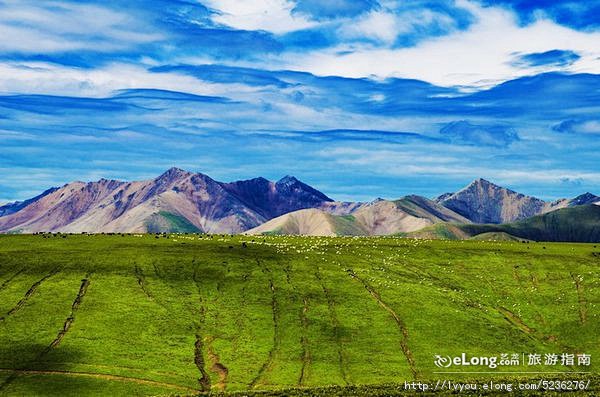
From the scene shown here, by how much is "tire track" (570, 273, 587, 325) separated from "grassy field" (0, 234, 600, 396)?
0.49 metres

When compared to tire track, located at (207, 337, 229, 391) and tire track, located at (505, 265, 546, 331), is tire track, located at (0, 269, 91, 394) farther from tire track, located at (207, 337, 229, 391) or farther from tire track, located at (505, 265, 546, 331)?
tire track, located at (505, 265, 546, 331)

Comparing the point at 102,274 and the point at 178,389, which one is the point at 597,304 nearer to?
the point at 178,389

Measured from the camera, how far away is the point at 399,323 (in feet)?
442

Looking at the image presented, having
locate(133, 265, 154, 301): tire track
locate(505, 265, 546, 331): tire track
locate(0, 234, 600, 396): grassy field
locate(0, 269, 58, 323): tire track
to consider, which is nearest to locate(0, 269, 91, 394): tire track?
locate(0, 234, 600, 396): grassy field

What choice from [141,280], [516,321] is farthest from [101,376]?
[516,321]

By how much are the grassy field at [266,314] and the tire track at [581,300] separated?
491 millimetres

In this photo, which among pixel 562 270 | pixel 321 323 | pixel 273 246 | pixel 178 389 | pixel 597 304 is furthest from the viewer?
pixel 273 246

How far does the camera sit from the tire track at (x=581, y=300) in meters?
144

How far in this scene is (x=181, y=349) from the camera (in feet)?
384

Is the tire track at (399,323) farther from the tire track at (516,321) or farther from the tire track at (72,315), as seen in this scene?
the tire track at (72,315)

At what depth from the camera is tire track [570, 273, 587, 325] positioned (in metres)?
144

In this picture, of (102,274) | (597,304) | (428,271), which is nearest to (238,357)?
(102,274)

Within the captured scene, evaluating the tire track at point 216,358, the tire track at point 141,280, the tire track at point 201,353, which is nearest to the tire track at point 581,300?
the tire track at point 216,358

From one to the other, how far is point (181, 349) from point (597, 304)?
103 meters
